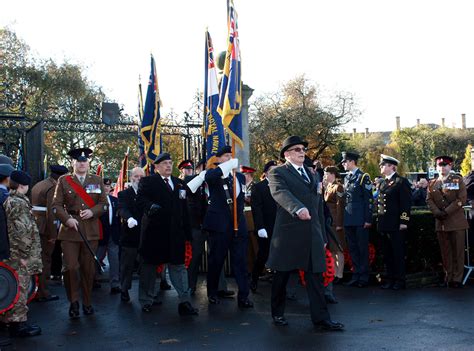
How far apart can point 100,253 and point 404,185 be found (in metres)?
6.08

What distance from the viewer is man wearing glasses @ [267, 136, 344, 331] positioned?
6.54 metres

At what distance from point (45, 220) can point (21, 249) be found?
2747 mm

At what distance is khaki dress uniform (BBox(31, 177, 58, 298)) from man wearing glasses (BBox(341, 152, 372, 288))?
4557 mm

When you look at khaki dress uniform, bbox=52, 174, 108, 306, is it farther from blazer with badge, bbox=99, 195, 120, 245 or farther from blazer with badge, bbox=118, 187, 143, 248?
blazer with badge, bbox=99, 195, 120, 245

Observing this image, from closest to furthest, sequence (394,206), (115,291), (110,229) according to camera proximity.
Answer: (394,206) → (115,291) → (110,229)

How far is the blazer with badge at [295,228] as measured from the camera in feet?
21.6

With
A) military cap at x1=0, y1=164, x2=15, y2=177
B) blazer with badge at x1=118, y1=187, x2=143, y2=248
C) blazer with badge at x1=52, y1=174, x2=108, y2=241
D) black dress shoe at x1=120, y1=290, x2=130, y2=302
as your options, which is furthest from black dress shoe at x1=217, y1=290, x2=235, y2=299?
military cap at x1=0, y1=164, x2=15, y2=177

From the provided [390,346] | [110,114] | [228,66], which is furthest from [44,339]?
[110,114]

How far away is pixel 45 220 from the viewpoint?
9.50 meters

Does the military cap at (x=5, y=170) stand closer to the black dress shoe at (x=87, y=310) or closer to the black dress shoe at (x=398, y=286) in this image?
the black dress shoe at (x=87, y=310)

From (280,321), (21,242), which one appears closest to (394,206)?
(280,321)

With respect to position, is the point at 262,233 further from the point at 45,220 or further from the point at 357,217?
the point at 45,220

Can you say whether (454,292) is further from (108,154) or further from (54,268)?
(108,154)

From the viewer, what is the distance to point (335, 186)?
35.3 feet
